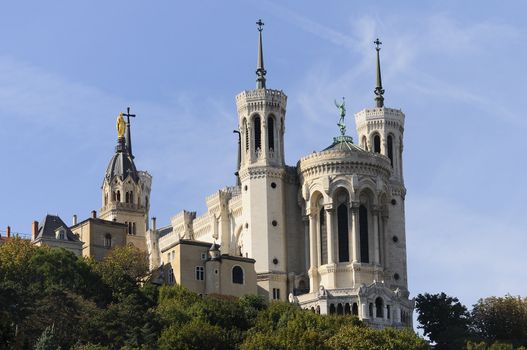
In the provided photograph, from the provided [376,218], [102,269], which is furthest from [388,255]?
[102,269]

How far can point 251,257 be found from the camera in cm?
12988

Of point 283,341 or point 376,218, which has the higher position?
point 376,218

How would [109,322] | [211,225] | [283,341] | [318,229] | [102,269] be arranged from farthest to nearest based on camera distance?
1. [211,225]
2. [318,229]
3. [102,269]
4. [109,322]
5. [283,341]

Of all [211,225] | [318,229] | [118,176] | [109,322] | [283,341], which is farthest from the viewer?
[118,176]

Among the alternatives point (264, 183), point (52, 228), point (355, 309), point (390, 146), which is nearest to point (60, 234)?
point (52, 228)

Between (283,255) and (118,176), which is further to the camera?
(118,176)

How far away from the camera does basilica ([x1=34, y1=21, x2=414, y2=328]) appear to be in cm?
12544

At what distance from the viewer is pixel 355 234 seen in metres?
→ 128

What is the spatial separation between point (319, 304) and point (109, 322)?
24.6 meters

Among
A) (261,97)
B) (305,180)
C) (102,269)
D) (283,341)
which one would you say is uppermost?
(261,97)

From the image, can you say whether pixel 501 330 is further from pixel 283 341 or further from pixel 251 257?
pixel 283 341

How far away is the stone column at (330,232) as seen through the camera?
420 feet

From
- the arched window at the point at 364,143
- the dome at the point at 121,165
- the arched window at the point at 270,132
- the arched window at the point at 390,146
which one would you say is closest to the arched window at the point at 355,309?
the arched window at the point at 270,132

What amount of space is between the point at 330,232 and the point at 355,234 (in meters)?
2.26
